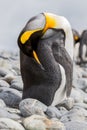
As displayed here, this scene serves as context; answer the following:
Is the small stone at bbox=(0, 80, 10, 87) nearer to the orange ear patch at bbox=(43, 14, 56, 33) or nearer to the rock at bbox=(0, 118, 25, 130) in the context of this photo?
the orange ear patch at bbox=(43, 14, 56, 33)

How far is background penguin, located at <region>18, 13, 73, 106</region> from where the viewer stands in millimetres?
4270

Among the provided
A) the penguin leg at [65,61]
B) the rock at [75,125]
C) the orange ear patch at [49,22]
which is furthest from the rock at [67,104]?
the rock at [75,125]

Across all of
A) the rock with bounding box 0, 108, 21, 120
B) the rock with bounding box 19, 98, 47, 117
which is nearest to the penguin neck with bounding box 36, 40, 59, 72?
the rock with bounding box 19, 98, 47, 117

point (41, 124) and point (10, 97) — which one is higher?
point (41, 124)

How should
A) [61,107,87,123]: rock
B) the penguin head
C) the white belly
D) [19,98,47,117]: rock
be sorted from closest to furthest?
[61,107,87,123]: rock → [19,98,47,117]: rock → the penguin head → the white belly

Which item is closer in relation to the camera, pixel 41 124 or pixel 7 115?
pixel 41 124

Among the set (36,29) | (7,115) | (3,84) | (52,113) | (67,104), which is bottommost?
(3,84)

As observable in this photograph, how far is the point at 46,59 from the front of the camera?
169 inches

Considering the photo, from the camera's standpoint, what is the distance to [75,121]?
324 centimetres

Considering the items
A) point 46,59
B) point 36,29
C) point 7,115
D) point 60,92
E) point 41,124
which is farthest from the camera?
point 60,92

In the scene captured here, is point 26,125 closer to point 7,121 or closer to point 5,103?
point 7,121

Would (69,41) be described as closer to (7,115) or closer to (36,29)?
(36,29)

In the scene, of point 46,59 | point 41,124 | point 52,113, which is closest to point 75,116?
point 52,113

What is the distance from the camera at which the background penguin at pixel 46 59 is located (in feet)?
14.0
